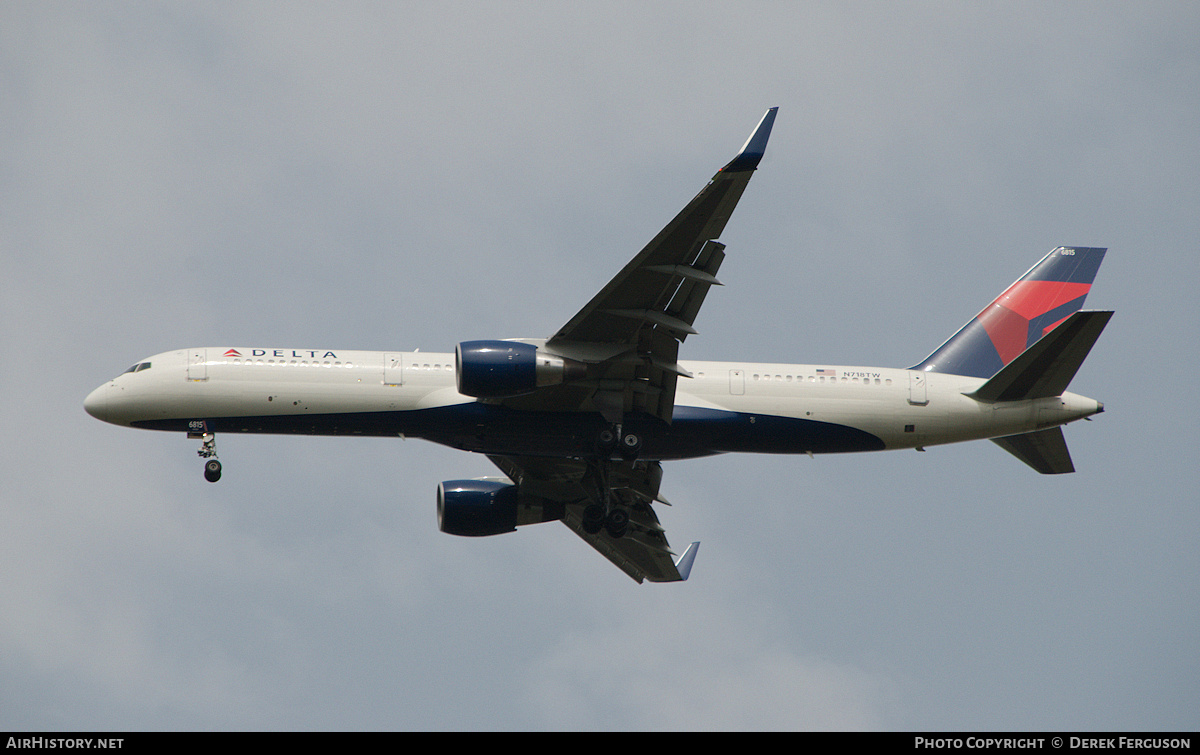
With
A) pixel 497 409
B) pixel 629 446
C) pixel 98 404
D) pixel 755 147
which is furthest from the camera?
pixel 98 404

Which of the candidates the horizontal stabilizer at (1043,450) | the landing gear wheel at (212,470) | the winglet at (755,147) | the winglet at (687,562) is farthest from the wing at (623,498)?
the winglet at (755,147)

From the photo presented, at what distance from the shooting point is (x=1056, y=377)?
3469cm

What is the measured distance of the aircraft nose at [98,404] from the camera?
115 ft

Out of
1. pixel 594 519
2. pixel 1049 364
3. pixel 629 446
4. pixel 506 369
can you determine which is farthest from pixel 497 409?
pixel 1049 364

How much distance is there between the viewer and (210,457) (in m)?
35.7

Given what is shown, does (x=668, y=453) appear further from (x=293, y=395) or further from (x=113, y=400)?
(x=113, y=400)

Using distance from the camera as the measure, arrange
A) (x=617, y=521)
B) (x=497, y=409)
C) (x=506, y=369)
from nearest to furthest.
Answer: (x=506, y=369), (x=497, y=409), (x=617, y=521)

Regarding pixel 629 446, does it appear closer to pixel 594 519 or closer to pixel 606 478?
pixel 606 478

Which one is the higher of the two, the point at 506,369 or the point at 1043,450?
the point at 506,369

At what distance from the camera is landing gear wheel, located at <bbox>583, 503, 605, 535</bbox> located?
37.0 metres

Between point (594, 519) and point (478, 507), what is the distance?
4.57 m

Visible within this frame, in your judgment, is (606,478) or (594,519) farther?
(594,519)

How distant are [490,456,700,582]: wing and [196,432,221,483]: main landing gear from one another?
29.9 feet
